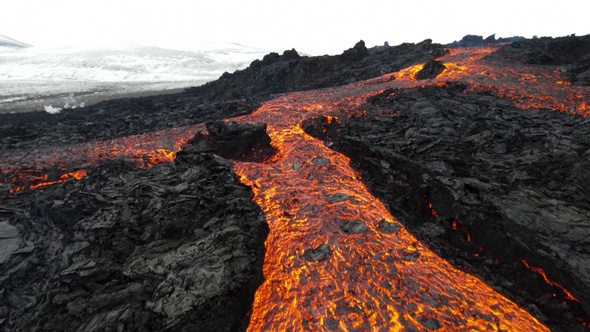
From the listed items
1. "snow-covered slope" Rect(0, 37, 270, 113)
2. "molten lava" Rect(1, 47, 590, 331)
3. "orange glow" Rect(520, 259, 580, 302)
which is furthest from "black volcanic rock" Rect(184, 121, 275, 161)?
"snow-covered slope" Rect(0, 37, 270, 113)

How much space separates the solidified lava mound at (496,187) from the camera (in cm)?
532

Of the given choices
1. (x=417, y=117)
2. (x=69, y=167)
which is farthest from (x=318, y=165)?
(x=69, y=167)

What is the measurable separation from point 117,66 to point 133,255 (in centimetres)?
6747

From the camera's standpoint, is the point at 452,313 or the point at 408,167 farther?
the point at 408,167

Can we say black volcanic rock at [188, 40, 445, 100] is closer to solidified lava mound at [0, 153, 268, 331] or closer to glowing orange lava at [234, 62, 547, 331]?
glowing orange lava at [234, 62, 547, 331]

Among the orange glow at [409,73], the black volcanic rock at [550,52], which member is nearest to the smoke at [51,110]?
the orange glow at [409,73]

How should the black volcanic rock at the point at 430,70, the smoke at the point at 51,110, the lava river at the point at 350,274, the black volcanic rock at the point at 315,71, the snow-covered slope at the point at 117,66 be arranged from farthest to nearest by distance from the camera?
the snow-covered slope at the point at 117,66, the black volcanic rock at the point at 315,71, the smoke at the point at 51,110, the black volcanic rock at the point at 430,70, the lava river at the point at 350,274

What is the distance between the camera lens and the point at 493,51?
19.2m

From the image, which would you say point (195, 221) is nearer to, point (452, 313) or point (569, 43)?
point (452, 313)

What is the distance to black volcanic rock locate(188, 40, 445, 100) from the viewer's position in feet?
77.8

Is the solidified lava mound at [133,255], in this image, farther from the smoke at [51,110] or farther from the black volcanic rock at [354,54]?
the black volcanic rock at [354,54]

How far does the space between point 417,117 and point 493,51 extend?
1282 centimetres

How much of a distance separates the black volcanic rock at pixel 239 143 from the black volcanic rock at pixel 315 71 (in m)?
14.1

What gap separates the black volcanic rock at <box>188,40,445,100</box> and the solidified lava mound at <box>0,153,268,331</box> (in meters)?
18.2
